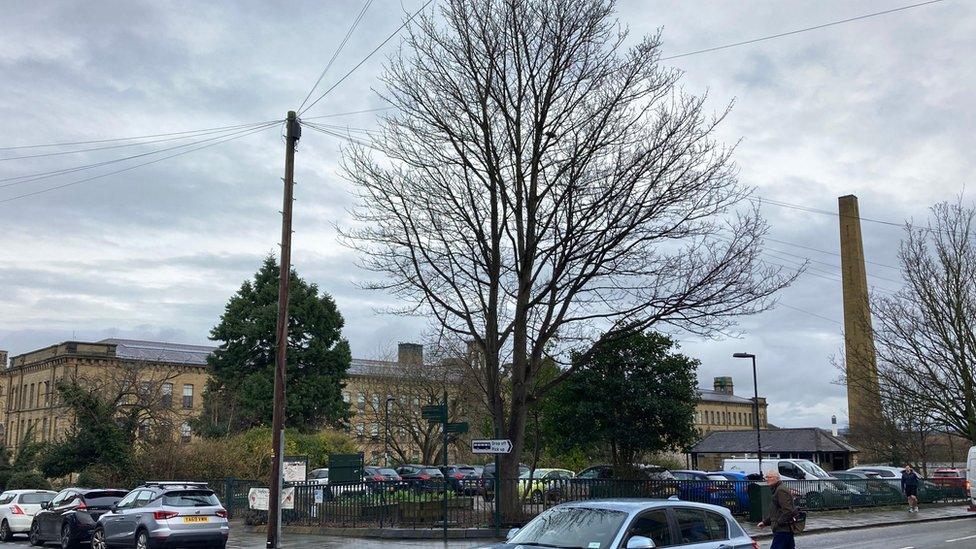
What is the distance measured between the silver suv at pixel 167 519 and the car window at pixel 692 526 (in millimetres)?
12272

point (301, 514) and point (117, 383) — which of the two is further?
point (117, 383)

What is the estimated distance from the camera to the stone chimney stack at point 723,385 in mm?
126381

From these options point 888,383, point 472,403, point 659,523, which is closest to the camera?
point 659,523

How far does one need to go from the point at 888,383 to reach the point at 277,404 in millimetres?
32953

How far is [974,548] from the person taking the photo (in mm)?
19703

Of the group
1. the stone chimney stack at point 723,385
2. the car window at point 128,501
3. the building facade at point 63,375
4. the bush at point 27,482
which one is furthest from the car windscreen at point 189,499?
the stone chimney stack at point 723,385

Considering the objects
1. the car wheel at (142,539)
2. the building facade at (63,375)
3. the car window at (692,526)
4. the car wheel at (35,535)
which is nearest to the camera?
the car window at (692,526)

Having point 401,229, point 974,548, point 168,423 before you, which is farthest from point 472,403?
point 974,548

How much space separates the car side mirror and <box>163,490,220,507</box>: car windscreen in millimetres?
12930

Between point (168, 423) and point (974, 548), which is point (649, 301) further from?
point (168, 423)

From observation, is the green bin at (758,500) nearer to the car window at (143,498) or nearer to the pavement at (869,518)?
the pavement at (869,518)

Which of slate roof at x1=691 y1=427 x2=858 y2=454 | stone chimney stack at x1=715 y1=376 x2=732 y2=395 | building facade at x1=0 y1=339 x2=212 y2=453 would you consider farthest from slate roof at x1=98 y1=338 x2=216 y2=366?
stone chimney stack at x1=715 y1=376 x2=732 y2=395

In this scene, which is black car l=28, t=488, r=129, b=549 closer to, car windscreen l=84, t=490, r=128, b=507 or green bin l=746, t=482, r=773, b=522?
car windscreen l=84, t=490, r=128, b=507

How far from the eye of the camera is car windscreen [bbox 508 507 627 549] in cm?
923
